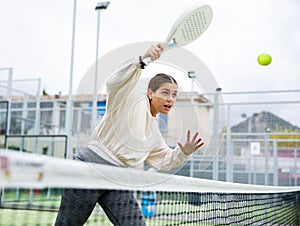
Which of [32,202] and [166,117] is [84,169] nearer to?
[166,117]

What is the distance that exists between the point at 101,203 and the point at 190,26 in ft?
3.43

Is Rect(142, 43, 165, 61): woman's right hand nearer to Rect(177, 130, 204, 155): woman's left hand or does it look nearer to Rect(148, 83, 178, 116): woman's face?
Rect(148, 83, 178, 116): woman's face

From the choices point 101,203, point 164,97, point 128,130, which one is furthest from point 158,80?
point 101,203

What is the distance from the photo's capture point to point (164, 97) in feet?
8.96

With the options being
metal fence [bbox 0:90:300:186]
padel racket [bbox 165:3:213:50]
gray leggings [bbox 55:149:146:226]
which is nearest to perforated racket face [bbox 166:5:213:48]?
padel racket [bbox 165:3:213:50]

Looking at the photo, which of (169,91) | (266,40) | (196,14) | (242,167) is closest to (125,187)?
(169,91)

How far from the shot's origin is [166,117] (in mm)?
3256

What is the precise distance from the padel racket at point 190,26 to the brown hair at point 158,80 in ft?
0.70

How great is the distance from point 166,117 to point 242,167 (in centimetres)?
785

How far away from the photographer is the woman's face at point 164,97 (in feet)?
8.90

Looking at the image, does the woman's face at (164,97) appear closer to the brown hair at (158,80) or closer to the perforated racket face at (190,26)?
the brown hair at (158,80)

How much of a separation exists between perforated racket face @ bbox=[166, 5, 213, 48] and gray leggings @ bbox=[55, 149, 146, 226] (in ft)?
2.48

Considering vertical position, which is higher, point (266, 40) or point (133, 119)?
point (266, 40)

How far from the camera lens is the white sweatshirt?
263 centimetres
